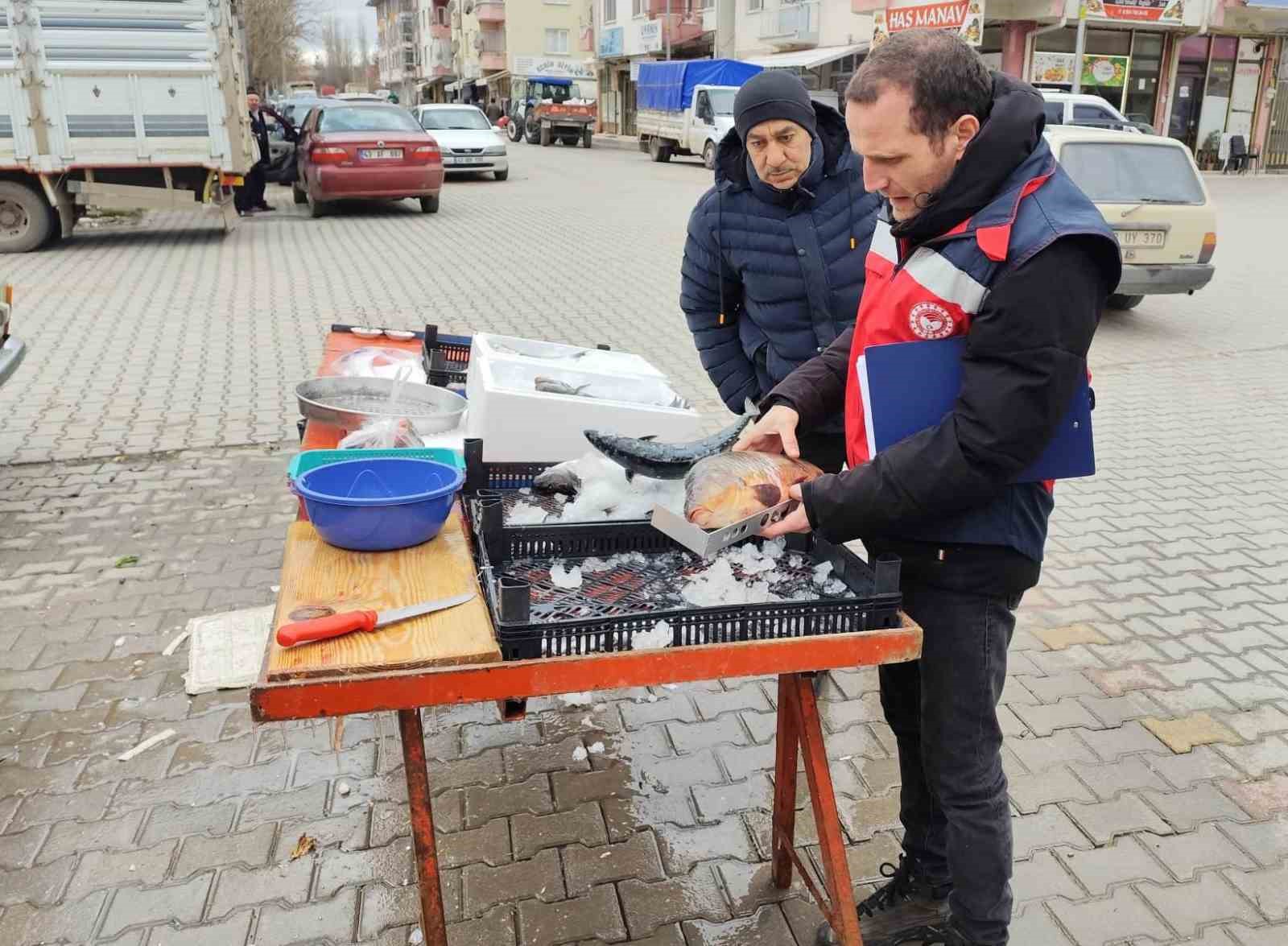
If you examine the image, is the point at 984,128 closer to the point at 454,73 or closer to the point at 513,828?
the point at 513,828

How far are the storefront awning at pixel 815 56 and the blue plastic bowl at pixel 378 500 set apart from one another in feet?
95.7

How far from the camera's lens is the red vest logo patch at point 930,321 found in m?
1.94

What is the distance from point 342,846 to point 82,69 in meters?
11.3

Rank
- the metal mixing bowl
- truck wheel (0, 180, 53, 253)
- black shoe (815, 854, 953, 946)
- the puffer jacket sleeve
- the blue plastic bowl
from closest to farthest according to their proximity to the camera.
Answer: the blue plastic bowl → black shoe (815, 854, 953, 946) → the metal mixing bowl → the puffer jacket sleeve → truck wheel (0, 180, 53, 253)

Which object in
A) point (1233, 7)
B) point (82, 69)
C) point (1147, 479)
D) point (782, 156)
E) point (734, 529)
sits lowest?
point (1147, 479)

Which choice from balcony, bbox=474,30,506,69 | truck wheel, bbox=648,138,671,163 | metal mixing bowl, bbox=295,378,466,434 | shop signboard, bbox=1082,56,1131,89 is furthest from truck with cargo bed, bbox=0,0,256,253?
balcony, bbox=474,30,506,69

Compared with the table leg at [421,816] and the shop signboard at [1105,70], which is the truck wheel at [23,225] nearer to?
the table leg at [421,816]

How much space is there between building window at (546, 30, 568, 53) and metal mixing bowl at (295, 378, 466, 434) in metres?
58.4

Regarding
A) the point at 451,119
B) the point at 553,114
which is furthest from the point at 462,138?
the point at 553,114

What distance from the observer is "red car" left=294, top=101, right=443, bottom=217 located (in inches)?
595

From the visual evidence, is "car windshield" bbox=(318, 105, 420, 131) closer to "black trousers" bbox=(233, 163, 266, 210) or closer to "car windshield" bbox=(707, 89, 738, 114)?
"black trousers" bbox=(233, 163, 266, 210)

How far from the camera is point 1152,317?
412 inches

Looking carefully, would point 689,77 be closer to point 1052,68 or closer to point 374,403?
point 1052,68

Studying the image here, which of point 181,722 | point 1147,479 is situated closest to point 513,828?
point 181,722
